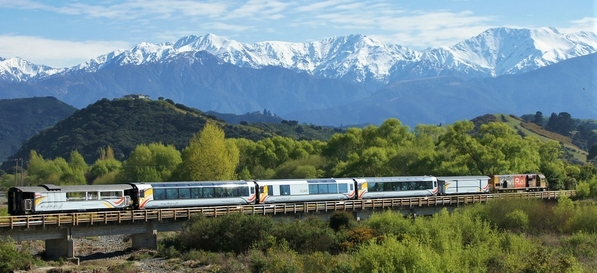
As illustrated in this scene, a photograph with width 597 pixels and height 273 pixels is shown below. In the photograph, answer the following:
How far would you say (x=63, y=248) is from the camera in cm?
5744

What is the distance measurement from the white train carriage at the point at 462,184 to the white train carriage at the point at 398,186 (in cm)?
119

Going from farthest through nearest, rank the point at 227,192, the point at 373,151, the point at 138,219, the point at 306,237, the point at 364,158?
the point at 373,151, the point at 364,158, the point at 227,192, the point at 306,237, the point at 138,219

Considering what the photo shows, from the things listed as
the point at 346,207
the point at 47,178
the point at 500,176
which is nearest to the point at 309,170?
the point at 500,176

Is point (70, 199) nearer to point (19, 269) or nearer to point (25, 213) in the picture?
point (25, 213)

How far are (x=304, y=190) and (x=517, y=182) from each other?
3470 cm

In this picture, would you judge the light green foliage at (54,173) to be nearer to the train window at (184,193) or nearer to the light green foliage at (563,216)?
the train window at (184,193)

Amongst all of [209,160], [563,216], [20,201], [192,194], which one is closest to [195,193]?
[192,194]

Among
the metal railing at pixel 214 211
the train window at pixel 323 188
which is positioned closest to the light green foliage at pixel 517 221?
the metal railing at pixel 214 211

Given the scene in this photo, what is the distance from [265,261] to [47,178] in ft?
369

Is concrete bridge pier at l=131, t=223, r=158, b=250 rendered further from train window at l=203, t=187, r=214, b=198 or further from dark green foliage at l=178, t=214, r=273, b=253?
train window at l=203, t=187, r=214, b=198

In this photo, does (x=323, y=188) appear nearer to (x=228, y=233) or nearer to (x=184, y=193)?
(x=184, y=193)

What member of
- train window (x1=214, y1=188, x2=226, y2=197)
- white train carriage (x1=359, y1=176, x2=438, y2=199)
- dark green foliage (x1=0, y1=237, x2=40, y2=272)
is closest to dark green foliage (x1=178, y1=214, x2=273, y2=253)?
train window (x1=214, y1=188, x2=226, y2=197)

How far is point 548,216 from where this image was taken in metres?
71.0

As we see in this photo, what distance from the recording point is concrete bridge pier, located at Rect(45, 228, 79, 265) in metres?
56.5
